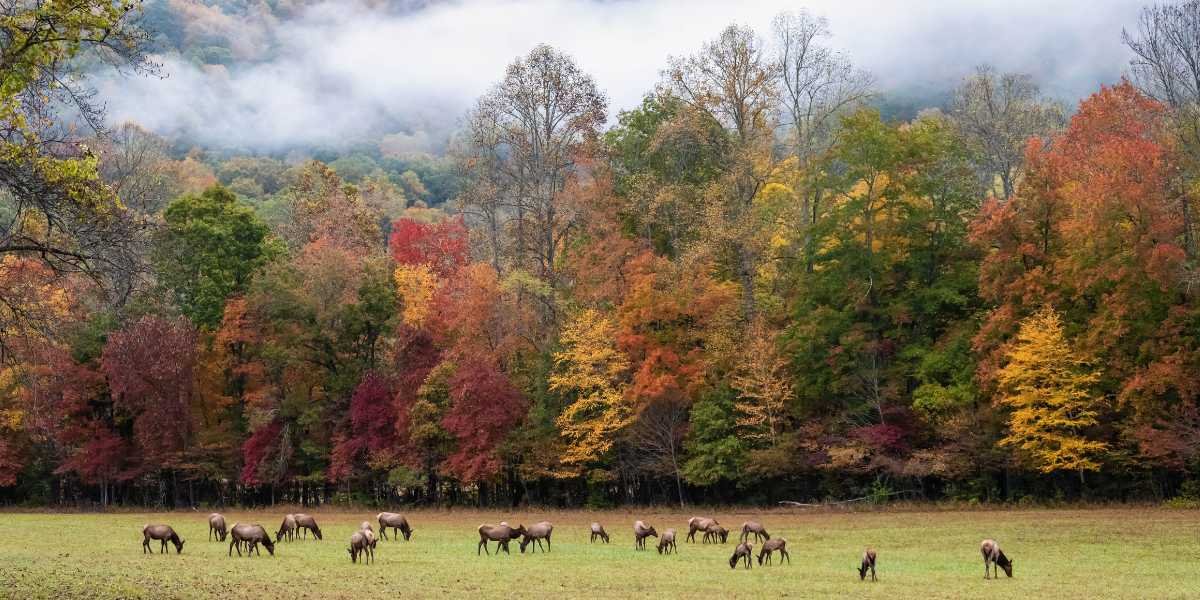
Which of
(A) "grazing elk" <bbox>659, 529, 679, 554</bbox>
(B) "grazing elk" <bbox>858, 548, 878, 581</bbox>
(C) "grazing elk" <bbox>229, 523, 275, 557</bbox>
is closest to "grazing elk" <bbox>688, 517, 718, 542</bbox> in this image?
(A) "grazing elk" <bbox>659, 529, 679, 554</bbox>

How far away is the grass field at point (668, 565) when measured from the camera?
20.1m

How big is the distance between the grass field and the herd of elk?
419 mm

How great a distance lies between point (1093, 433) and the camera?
4412cm

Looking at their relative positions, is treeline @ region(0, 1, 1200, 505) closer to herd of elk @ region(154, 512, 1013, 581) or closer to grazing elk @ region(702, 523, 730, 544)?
herd of elk @ region(154, 512, 1013, 581)

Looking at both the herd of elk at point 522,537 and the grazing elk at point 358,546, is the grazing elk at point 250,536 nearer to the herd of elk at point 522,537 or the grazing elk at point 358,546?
the herd of elk at point 522,537

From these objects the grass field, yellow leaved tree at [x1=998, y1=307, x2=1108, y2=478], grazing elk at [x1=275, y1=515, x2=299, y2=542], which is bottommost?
the grass field

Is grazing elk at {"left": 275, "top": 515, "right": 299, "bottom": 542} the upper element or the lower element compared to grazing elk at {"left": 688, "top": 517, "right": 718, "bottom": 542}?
upper

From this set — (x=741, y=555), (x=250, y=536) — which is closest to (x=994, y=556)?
(x=741, y=555)


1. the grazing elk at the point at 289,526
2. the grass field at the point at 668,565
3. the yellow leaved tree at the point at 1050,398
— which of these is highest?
the yellow leaved tree at the point at 1050,398

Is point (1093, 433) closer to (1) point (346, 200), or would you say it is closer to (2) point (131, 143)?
(1) point (346, 200)

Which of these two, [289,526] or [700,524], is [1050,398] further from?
[289,526]

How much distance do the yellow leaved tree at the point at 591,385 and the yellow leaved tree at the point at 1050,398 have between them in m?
18.5

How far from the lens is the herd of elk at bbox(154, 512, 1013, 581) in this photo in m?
23.7

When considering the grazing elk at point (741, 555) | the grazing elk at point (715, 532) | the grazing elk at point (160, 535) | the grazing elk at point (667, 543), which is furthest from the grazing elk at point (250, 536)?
the grazing elk at point (715, 532)
